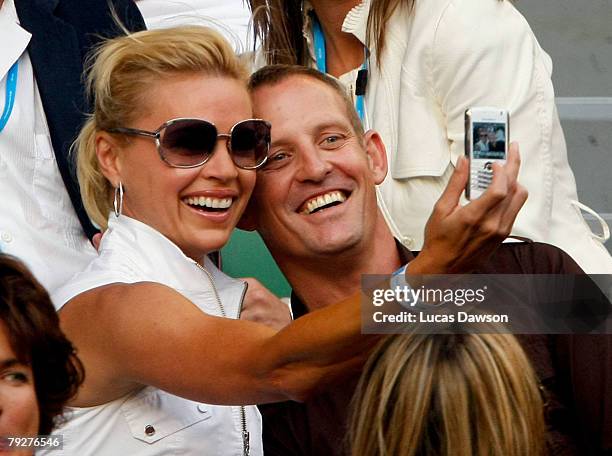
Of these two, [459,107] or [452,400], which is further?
[459,107]

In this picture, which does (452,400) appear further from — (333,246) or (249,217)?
(249,217)

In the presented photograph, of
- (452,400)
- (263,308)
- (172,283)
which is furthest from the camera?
(263,308)

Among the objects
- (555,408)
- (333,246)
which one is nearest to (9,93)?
(333,246)

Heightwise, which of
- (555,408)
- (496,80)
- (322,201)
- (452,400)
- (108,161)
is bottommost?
(555,408)

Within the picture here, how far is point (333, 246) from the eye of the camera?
2.71 metres

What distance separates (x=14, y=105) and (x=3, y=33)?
0.17m

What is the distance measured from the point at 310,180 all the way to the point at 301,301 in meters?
0.28

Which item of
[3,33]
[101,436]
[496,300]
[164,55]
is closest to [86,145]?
[164,55]

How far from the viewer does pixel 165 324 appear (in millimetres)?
2180

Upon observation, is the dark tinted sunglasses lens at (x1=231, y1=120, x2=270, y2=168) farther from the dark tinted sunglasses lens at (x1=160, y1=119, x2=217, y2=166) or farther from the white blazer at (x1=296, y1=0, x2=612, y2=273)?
the white blazer at (x1=296, y1=0, x2=612, y2=273)

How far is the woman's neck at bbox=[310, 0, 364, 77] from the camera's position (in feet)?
10.3

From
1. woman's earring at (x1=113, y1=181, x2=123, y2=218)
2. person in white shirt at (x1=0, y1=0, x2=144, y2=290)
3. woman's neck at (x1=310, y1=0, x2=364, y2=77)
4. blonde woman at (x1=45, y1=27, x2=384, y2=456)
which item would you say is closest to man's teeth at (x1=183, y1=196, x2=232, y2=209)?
blonde woman at (x1=45, y1=27, x2=384, y2=456)

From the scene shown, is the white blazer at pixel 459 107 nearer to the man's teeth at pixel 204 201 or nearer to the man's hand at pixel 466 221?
the man's teeth at pixel 204 201

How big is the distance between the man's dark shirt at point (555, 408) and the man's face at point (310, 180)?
0.30 m
